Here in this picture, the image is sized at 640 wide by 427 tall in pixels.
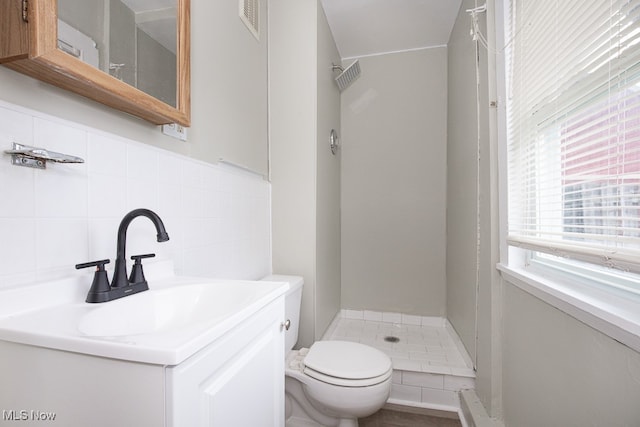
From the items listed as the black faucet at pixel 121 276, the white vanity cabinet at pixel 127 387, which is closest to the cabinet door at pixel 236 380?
the white vanity cabinet at pixel 127 387

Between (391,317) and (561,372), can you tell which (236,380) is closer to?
(561,372)

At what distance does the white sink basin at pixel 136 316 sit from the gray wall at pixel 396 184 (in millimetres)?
1882

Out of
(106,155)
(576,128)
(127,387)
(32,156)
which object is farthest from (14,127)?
(576,128)

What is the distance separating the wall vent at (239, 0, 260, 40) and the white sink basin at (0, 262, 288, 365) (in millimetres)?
1385

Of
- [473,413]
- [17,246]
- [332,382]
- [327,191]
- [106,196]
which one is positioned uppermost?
[327,191]

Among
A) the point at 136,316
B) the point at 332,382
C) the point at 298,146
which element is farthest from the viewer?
the point at 298,146

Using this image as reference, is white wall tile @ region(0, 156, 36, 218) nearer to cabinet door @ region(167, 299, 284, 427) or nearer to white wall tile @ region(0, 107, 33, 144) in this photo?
white wall tile @ region(0, 107, 33, 144)

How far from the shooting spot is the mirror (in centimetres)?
69

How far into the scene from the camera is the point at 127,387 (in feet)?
1.45

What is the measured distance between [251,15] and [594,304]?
1.92 meters

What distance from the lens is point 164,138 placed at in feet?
3.39

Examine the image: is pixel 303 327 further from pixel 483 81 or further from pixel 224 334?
pixel 483 81

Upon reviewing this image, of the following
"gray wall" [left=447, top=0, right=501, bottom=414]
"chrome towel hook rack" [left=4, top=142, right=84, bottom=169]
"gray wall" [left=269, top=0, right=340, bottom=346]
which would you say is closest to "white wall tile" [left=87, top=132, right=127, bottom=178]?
"chrome towel hook rack" [left=4, top=142, right=84, bottom=169]

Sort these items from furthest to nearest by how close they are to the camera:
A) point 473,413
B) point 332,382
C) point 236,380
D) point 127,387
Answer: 1. point 473,413
2. point 332,382
3. point 236,380
4. point 127,387
